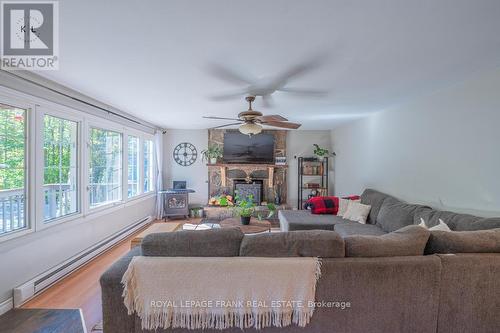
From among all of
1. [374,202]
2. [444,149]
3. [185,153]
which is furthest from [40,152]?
[444,149]

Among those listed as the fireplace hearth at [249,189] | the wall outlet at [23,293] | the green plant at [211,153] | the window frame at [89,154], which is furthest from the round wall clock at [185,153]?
the wall outlet at [23,293]

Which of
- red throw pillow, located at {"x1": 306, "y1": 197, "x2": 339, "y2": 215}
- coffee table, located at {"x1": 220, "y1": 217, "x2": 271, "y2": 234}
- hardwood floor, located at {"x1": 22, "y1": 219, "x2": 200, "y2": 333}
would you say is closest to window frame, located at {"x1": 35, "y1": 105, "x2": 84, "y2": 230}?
hardwood floor, located at {"x1": 22, "y1": 219, "x2": 200, "y2": 333}

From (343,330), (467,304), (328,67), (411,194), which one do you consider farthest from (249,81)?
(411,194)

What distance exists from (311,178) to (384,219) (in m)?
3.15

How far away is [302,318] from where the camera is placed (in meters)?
1.44

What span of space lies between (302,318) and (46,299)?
8.57ft

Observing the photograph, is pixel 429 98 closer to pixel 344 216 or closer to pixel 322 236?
pixel 344 216

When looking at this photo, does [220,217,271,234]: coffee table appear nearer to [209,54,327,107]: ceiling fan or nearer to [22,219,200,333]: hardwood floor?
[22,219,200,333]: hardwood floor

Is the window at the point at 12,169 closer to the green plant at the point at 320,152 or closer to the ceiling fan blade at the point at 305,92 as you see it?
the ceiling fan blade at the point at 305,92

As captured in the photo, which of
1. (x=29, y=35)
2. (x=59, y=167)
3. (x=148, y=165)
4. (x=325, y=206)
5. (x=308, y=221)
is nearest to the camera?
(x=29, y=35)

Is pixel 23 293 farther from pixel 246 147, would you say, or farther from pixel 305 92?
pixel 246 147

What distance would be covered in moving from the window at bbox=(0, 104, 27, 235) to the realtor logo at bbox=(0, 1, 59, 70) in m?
0.50

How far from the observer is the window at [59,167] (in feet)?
9.05

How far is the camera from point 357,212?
371cm
